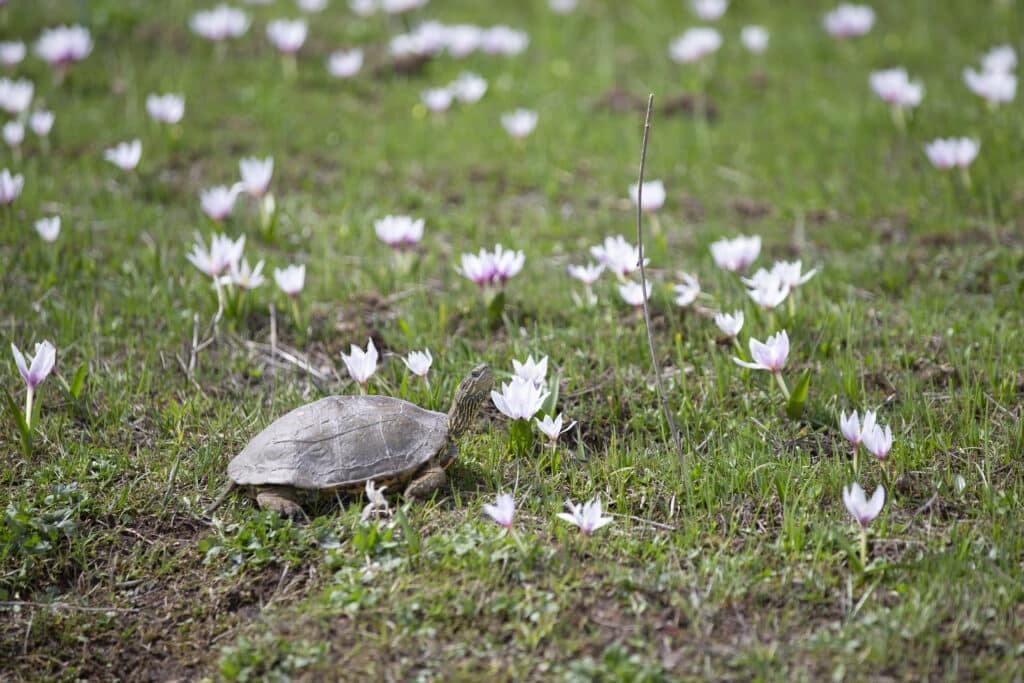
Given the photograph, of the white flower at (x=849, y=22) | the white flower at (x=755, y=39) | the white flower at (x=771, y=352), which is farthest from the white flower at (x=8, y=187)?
the white flower at (x=849, y=22)

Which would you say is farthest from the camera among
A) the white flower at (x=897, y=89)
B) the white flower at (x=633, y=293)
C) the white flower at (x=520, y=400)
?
the white flower at (x=897, y=89)

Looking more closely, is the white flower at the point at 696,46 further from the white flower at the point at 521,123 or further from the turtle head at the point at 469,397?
the turtle head at the point at 469,397

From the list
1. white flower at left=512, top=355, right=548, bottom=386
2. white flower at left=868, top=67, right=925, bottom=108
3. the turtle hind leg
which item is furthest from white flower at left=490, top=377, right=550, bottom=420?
white flower at left=868, top=67, right=925, bottom=108

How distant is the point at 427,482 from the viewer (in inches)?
132

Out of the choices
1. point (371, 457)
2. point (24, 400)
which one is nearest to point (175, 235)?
point (24, 400)

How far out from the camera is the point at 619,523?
10.8 feet

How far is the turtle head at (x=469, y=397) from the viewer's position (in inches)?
139

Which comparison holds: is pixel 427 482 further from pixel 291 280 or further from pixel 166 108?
pixel 166 108

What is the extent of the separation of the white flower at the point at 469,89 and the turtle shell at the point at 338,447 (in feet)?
14.2

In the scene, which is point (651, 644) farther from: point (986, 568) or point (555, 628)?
point (986, 568)

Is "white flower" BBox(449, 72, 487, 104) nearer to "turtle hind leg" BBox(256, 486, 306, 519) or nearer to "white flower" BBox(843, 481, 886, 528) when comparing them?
"turtle hind leg" BBox(256, 486, 306, 519)

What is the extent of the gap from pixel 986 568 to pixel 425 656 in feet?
5.58

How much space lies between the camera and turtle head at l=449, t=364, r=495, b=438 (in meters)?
3.54

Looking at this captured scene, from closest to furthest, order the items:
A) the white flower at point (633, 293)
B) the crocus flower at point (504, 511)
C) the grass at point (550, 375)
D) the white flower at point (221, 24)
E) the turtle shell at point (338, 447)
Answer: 1. the grass at point (550, 375)
2. the crocus flower at point (504, 511)
3. the turtle shell at point (338, 447)
4. the white flower at point (633, 293)
5. the white flower at point (221, 24)
